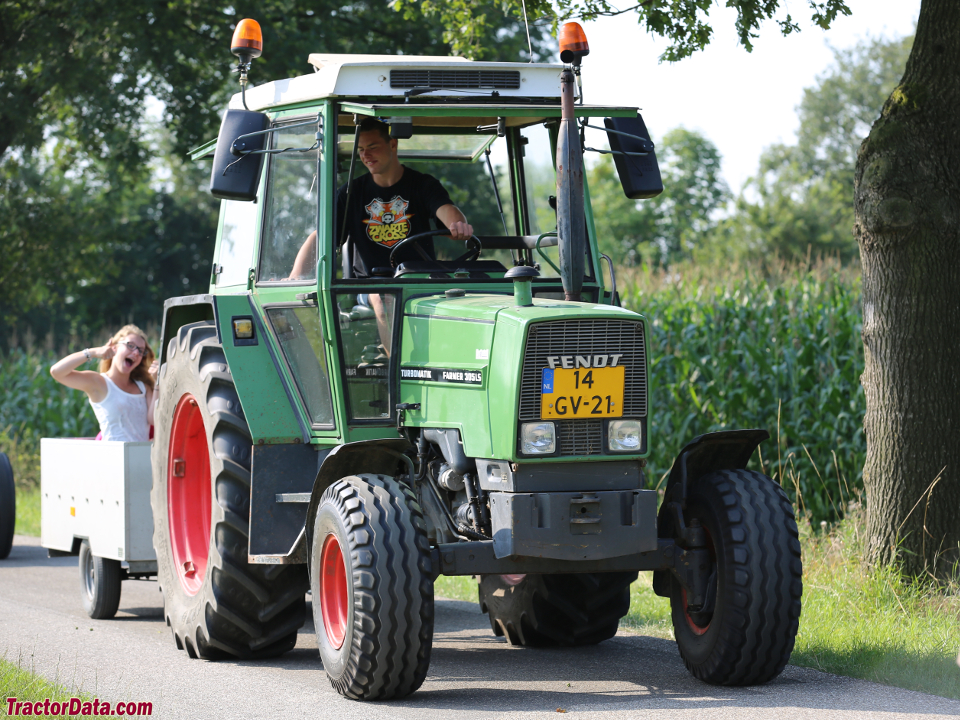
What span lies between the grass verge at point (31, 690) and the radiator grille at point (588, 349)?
88.2 inches

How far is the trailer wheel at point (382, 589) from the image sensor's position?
4.96 m

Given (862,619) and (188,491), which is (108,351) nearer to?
(188,491)

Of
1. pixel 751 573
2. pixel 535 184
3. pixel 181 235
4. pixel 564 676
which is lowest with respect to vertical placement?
pixel 564 676

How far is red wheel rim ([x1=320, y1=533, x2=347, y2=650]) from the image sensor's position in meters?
5.38

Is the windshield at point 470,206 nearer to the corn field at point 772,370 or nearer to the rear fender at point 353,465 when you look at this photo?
the rear fender at point 353,465

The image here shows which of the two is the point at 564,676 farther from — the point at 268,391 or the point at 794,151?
the point at 794,151

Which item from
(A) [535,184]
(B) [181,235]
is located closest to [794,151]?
(B) [181,235]

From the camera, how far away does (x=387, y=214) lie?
614 cm

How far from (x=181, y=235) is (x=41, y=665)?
4205cm

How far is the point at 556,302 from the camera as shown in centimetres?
545

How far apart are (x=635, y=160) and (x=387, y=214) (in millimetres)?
1275

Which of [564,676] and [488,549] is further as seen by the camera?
[564,676]

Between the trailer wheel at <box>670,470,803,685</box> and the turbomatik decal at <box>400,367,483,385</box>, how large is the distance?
1.21 metres

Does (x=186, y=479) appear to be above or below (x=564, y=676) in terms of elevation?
above
